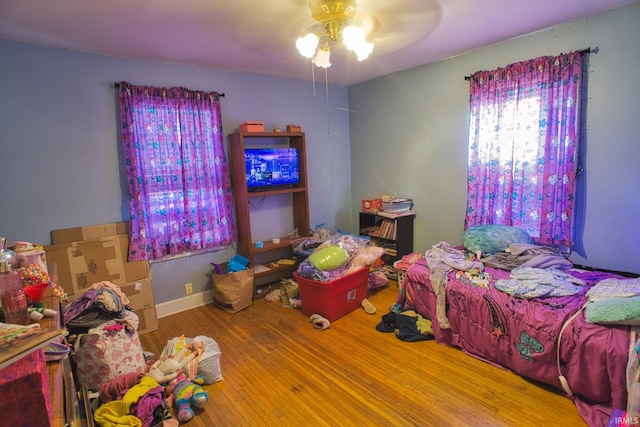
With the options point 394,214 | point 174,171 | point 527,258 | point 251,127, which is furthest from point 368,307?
point 174,171

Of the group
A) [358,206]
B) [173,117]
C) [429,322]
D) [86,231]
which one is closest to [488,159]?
[429,322]

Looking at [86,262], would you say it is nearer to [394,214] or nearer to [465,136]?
[394,214]

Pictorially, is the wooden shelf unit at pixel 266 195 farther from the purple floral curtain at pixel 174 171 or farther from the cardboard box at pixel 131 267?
the cardboard box at pixel 131 267

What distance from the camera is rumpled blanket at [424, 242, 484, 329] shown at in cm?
249

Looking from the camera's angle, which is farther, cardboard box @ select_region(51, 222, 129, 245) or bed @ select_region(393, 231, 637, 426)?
cardboard box @ select_region(51, 222, 129, 245)

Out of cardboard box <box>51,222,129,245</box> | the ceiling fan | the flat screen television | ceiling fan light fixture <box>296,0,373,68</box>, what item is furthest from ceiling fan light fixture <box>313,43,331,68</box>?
cardboard box <box>51,222,129,245</box>

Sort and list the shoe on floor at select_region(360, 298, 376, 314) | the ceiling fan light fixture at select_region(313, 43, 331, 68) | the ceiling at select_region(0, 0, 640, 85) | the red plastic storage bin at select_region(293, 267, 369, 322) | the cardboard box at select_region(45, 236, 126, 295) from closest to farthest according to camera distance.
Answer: the ceiling at select_region(0, 0, 640, 85) → the ceiling fan light fixture at select_region(313, 43, 331, 68) → the cardboard box at select_region(45, 236, 126, 295) → the red plastic storage bin at select_region(293, 267, 369, 322) → the shoe on floor at select_region(360, 298, 376, 314)

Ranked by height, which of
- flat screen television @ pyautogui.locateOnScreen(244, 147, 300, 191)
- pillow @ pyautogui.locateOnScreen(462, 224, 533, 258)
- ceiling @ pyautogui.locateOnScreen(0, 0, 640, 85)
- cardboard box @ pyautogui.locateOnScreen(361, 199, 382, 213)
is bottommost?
pillow @ pyautogui.locateOnScreen(462, 224, 533, 258)

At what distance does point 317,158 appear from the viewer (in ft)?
13.9

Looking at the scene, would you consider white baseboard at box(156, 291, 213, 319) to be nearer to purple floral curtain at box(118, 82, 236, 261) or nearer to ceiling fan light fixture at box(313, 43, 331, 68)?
purple floral curtain at box(118, 82, 236, 261)

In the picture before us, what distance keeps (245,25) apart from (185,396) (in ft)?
8.00

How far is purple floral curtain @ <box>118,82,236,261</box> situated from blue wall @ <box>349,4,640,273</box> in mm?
1936

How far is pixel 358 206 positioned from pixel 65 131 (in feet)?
10.9

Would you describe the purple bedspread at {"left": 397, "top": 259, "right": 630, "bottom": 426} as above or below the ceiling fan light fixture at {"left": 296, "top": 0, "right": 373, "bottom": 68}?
below
